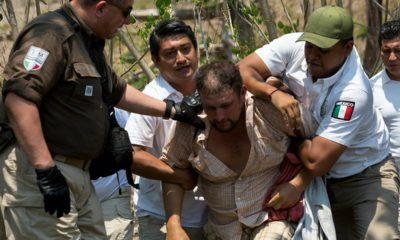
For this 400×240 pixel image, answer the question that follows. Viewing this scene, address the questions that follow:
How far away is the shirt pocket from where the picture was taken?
3.89 m

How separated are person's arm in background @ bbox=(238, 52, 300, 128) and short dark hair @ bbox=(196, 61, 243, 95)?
106 millimetres

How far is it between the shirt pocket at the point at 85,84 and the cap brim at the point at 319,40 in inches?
45.5

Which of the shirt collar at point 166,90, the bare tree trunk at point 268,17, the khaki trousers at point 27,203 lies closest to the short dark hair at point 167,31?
the shirt collar at point 166,90

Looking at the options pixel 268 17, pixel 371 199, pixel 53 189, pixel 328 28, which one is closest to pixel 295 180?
pixel 371 199

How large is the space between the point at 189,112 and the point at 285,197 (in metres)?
0.69

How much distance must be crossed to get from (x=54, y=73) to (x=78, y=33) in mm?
290

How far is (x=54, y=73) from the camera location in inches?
149

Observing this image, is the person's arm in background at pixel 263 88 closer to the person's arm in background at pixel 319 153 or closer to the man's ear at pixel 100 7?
the person's arm in background at pixel 319 153

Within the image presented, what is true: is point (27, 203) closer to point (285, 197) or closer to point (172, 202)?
point (172, 202)

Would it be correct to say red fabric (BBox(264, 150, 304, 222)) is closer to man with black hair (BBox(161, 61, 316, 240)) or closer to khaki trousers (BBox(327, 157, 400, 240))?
man with black hair (BBox(161, 61, 316, 240))

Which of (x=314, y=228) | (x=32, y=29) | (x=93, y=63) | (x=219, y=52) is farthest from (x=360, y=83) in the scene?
(x=219, y=52)

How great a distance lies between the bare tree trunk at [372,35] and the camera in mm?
7695

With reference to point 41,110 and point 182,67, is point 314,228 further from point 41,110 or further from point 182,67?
point 41,110

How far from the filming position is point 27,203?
156 inches
